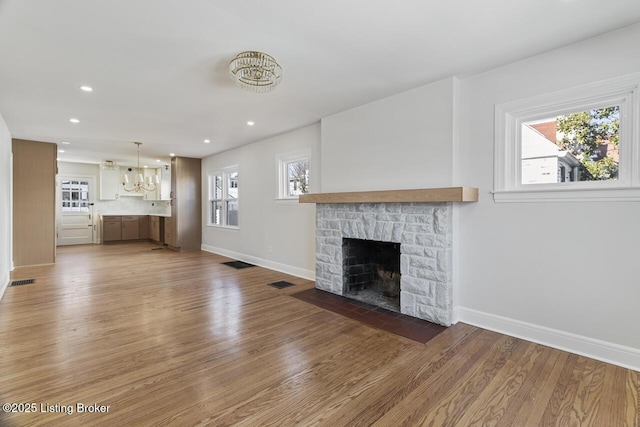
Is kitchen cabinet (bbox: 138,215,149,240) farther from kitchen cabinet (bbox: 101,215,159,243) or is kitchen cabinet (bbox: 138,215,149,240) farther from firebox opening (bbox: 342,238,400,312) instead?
firebox opening (bbox: 342,238,400,312)

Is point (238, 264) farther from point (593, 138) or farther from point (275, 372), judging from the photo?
point (593, 138)

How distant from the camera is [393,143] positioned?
354cm

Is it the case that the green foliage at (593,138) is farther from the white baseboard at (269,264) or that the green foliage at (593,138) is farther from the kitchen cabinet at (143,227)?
the kitchen cabinet at (143,227)

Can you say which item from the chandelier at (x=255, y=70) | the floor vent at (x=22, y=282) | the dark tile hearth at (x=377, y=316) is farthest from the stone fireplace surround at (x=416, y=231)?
the floor vent at (x=22, y=282)

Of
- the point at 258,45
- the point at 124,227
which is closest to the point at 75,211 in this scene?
the point at 124,227

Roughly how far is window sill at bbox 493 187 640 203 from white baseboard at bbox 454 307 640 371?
1126 mm

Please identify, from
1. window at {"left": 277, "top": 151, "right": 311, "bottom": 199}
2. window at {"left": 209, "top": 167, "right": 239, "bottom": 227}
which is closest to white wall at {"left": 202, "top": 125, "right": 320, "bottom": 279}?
window at {"left": 277, "top": 151, "right": 311, "bottom": 199}

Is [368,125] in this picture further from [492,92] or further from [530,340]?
[530,340]

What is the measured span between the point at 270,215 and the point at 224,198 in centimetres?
220

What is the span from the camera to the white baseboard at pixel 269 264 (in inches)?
196

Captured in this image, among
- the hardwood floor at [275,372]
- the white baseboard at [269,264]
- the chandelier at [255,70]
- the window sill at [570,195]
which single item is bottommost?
the hardwood floor at [275,372]

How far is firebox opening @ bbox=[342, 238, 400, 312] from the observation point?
4.04m

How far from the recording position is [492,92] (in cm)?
291

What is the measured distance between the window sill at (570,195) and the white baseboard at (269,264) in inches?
118
